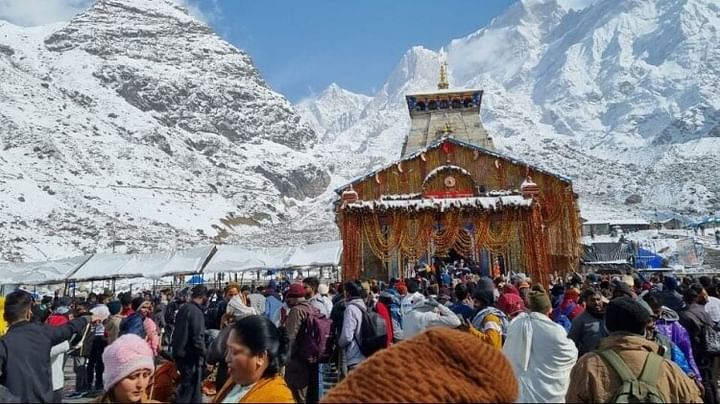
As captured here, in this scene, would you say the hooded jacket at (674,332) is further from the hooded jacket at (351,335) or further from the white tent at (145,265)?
the white tent at (145,265)

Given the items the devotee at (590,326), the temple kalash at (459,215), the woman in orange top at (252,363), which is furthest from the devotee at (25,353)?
the temple kalash at (459,215)

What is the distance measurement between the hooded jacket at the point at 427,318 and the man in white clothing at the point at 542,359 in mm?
781

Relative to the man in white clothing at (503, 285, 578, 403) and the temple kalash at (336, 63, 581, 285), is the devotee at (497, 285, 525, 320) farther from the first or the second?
the temple kalash at (336, 63, 581, 285)

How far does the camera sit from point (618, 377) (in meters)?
2.99

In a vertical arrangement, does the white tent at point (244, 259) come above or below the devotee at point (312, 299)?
above

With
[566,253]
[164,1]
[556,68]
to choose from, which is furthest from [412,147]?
[164,1]

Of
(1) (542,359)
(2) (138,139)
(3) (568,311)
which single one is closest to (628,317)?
(1) (542,359)

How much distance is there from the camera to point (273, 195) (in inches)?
4151

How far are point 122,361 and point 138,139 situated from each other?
105765 mm

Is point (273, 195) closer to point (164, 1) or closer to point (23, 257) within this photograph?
point (23, 257)

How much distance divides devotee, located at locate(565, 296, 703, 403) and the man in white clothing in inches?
Answer: 28.9

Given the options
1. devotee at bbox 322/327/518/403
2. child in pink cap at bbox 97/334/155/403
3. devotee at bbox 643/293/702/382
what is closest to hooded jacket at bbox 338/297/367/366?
devotee at bbox 643/293/702/382

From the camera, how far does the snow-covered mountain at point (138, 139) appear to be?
213 ft

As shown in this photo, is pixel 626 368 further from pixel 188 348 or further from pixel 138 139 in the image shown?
pixel 138 139
